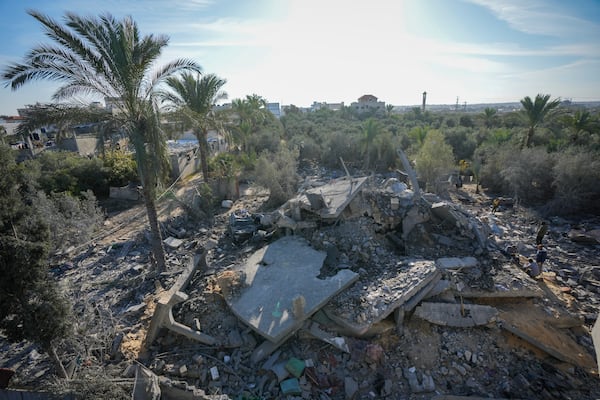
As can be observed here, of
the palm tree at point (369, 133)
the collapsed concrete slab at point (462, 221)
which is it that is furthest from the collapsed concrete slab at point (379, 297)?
the palm tree at point (369, 133)

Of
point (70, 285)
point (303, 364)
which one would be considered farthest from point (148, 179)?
point (303, 364)

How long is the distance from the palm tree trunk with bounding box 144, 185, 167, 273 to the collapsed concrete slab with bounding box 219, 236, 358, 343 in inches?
91.5

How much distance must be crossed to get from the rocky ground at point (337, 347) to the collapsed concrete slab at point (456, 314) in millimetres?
189

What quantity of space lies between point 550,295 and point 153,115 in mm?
10963

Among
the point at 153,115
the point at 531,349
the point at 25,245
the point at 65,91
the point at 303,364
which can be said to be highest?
the point at 65,91

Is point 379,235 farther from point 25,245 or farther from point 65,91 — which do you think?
point 65,91

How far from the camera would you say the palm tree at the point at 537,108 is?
16.6 m

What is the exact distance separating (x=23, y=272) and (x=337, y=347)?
16.7ft

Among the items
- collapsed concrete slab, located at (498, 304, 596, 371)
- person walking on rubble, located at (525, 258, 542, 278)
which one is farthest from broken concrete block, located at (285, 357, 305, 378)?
person walking on rubble, located at (525, 258, 542, 278)

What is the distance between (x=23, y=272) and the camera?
12.3 ft

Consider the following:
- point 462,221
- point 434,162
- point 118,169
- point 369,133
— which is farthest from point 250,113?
point 462,221

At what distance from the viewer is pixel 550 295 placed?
720cm

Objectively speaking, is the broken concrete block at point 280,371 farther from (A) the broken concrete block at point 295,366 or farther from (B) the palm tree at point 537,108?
(B) the palm tree at point 537,108

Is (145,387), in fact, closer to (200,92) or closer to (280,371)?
(280,371)
